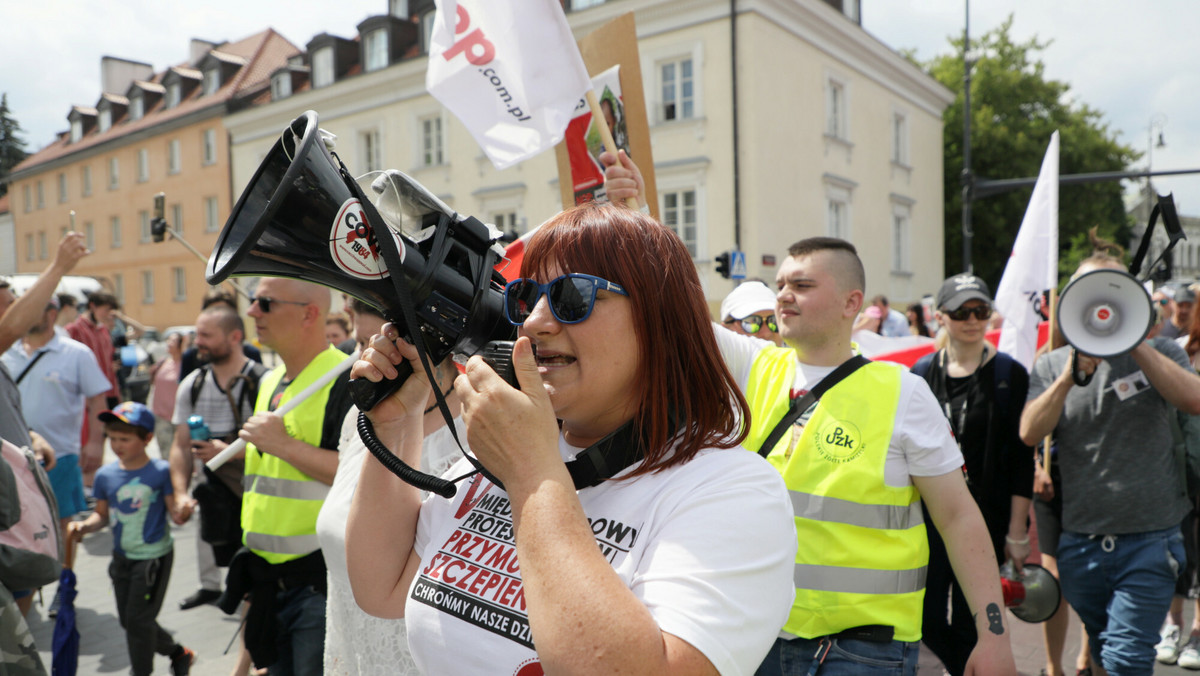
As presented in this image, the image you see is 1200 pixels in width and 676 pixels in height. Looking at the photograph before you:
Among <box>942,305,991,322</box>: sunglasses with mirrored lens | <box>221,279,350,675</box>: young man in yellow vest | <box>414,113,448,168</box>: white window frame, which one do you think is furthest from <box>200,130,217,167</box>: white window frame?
<box>942,305,991,322</box>: sunglasses with mirrored lens

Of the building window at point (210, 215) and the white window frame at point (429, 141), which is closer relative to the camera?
the white window frame at point (429, 141)

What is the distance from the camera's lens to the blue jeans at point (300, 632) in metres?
3.07

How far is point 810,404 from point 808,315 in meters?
0.35

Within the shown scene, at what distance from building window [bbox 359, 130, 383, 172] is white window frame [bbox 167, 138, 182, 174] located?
425 inches

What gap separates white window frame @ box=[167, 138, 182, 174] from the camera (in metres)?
29.9

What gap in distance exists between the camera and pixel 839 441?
2527 millimetres

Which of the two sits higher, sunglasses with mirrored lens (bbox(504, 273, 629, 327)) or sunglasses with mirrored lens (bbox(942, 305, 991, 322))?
sunglasses with mirrored lens (bbox(504, 273, 629, 327))

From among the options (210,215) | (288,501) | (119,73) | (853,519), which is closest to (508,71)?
(288,501)

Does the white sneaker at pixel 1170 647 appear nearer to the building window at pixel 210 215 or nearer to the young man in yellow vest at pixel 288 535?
the young man in yellow vest at pixel 288 535

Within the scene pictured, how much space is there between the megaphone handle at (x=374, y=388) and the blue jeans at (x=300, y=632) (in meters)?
1.86

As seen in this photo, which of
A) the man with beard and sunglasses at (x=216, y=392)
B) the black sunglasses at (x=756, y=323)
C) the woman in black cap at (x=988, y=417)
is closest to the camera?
the woman in black cap at (x=988, y=417)

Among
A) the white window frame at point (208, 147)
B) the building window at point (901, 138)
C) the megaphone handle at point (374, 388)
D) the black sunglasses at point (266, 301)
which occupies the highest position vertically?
the white window frame at point (208, 147)

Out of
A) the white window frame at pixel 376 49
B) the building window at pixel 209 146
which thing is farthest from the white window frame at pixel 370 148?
the building window at pixel 209 146

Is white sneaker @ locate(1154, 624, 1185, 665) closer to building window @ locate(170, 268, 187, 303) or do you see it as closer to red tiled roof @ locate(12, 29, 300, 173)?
red tiled roof @ locate(12, 29, 300, 173)
